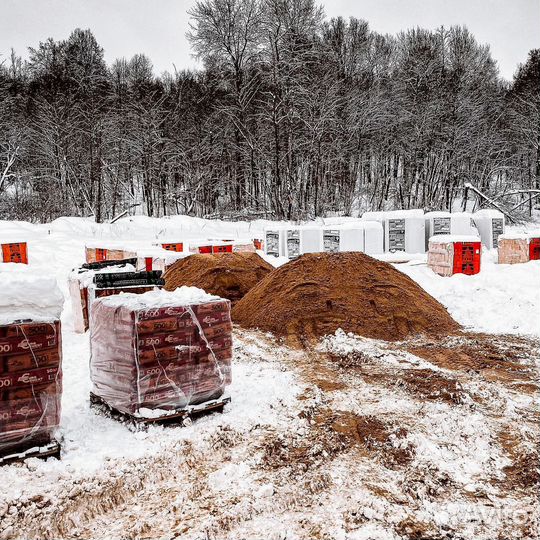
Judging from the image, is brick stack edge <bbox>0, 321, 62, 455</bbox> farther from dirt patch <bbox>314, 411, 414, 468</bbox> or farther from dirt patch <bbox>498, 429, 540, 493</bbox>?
dirt patch <bbox>498, 429, 540, 493</bbox>

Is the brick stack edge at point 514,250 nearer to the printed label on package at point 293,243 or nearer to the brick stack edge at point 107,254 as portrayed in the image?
the printed label on package at point 293,243

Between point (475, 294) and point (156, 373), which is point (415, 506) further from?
point (475, 294)

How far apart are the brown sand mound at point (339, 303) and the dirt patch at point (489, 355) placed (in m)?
0.63

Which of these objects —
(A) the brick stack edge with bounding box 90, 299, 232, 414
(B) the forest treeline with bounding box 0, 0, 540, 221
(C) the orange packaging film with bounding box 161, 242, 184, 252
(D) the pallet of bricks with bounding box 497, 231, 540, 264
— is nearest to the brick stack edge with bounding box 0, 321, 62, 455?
(A) the brick stack edge with bounding box 90, 299, 232, 414

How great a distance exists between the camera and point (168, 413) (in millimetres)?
4305

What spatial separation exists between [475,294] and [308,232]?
23.3 feet

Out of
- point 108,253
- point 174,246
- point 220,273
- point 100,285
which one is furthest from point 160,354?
point 174,246

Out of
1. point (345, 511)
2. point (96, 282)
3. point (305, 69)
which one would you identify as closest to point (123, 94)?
point (305, 69)

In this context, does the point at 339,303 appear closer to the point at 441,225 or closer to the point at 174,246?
the point at 174,246

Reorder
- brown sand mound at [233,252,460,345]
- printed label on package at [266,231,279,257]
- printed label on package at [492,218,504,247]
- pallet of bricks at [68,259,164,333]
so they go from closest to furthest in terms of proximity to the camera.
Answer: pallet of bricks at [68,259,164,333]
brown sand mound at [233,252,460,345]
printed label on package at [266,231,279,257]
printed label on package at [492,218,504,247]

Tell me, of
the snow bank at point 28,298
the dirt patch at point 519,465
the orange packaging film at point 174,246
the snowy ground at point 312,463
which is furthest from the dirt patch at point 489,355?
the orange packaging film at point 174,246

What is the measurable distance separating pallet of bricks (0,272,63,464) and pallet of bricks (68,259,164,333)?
3712 mm

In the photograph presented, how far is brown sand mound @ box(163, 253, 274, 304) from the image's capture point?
10695 millimetres

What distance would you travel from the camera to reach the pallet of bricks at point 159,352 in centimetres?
425
